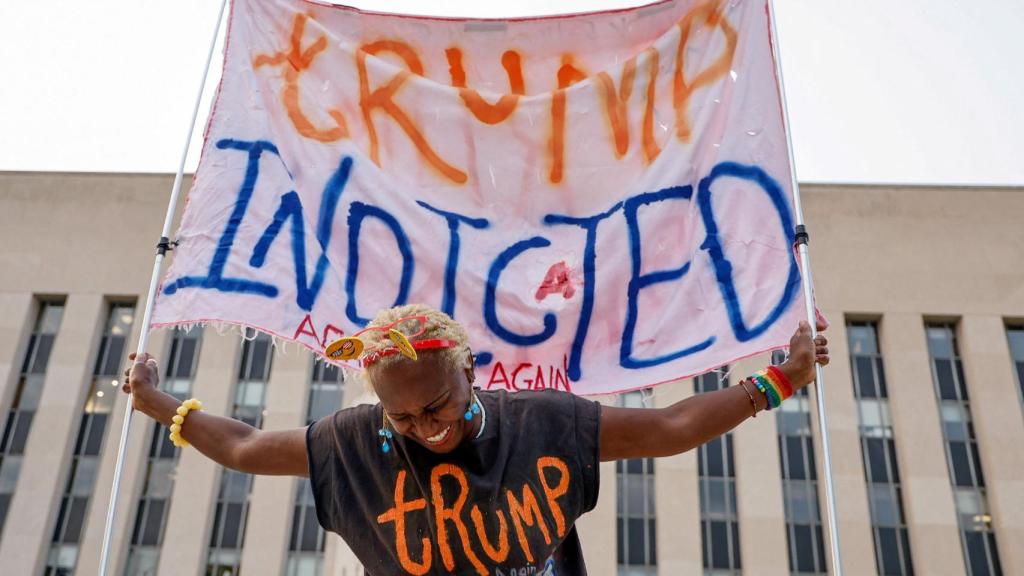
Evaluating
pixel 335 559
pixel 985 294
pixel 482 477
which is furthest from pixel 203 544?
pixel 482 477

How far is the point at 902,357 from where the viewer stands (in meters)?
28.4

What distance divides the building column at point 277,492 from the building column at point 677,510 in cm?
993

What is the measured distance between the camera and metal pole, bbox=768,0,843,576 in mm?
3480

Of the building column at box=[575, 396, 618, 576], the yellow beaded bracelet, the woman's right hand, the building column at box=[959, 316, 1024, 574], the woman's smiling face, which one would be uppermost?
the building column at box=[959, 316, 1024, 574]

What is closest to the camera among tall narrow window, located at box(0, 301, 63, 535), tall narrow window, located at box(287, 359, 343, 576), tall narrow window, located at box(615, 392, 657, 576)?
tall narrow window, located at box(615, 392, 657, 576)

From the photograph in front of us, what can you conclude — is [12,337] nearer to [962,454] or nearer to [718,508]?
[718,508]

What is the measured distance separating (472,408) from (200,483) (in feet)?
85.3

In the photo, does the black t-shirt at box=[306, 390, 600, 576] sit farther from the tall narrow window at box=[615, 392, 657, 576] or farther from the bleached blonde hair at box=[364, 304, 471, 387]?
the tall narrow window at box=[615, 392, 657, 576]

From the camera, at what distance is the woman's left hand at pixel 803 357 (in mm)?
3562

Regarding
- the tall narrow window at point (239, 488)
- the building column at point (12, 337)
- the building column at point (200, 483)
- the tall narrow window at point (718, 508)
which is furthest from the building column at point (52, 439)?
the tall narrow window at point (718, 508)

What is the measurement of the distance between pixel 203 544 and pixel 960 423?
21.3 m

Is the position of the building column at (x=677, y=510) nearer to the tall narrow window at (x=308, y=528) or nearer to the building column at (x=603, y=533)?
the building column at (x=603, y=533)

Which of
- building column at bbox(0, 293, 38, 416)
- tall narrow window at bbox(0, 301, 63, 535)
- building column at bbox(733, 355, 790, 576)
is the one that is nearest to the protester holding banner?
building column at bbox(733, 355, 790, 576)

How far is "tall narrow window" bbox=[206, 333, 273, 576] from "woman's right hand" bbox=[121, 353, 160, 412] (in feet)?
76.9
